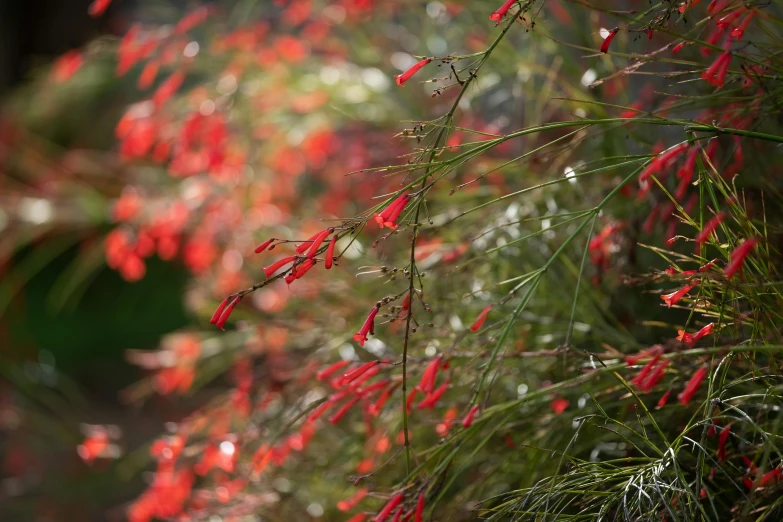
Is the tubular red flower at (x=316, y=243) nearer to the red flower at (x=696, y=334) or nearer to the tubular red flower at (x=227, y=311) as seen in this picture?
the tubular red flower at (x=227, y=311)

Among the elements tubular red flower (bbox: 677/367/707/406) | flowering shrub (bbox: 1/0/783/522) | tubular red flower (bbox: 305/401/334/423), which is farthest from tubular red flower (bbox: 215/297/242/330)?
tubular red flower (bbox: 677/367/707/406)

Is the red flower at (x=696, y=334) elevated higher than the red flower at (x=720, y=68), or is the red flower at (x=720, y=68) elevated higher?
the red flower at (x=720, y=68)

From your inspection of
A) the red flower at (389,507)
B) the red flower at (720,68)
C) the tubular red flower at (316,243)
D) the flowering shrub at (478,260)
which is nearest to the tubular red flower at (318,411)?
the flowering shrub at (478,260)

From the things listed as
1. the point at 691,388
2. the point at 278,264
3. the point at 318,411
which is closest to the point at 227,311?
the point at 278,264

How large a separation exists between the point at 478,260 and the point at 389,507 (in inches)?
25.8

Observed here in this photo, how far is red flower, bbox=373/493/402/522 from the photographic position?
88 centimetres

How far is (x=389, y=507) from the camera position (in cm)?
89

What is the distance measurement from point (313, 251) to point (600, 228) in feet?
2.49

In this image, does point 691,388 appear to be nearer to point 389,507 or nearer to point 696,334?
point 696,334

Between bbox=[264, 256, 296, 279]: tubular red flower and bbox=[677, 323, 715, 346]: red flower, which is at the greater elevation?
bbox=[264, 256, 296, 279]: tubular red flower

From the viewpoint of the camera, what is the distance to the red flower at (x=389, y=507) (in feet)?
2.87

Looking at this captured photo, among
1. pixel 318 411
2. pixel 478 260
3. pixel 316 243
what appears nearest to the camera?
pixel 316 243

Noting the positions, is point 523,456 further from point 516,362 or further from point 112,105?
point 112,105

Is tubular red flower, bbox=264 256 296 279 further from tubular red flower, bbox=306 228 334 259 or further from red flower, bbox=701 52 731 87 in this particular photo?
red flower, bbox=701 52 731 87
